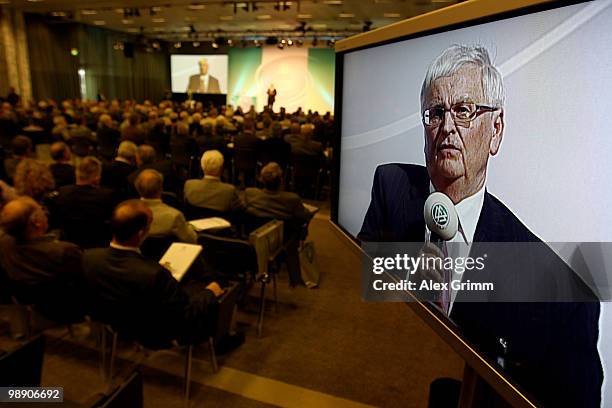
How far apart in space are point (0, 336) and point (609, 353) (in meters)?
3.49

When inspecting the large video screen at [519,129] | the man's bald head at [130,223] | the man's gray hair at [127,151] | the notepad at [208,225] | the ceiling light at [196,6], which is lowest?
the notepad at [208,225]

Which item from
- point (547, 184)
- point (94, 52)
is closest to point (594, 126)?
point (547, 184)

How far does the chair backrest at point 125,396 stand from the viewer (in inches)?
47.9

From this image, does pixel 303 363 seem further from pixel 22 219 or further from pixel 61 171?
pixel 61 171

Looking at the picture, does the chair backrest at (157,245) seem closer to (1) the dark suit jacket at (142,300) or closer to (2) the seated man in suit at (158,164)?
(1) the dark suit jacket at (142,300)

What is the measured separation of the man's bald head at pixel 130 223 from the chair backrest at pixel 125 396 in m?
0.90

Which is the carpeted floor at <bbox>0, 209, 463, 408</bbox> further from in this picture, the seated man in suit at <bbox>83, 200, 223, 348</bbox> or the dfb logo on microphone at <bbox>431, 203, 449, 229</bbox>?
the dfb logo on microphone at <bbox>431, 203, 449, 229</bbox>

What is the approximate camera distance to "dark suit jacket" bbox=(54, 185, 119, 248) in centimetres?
329

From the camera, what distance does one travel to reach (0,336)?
2.89 m

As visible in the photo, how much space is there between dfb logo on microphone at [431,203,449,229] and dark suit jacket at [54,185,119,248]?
3.05 m

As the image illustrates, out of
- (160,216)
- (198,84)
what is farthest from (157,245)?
(198,84)

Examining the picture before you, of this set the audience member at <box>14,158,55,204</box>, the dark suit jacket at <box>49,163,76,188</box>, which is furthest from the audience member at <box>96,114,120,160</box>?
the audience member at <box>14,158,55,204</box>

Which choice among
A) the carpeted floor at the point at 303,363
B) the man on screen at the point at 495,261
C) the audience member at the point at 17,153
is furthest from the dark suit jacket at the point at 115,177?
the man on screen at the point at 495,261

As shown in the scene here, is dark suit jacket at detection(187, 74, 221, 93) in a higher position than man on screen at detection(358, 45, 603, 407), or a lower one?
higher
